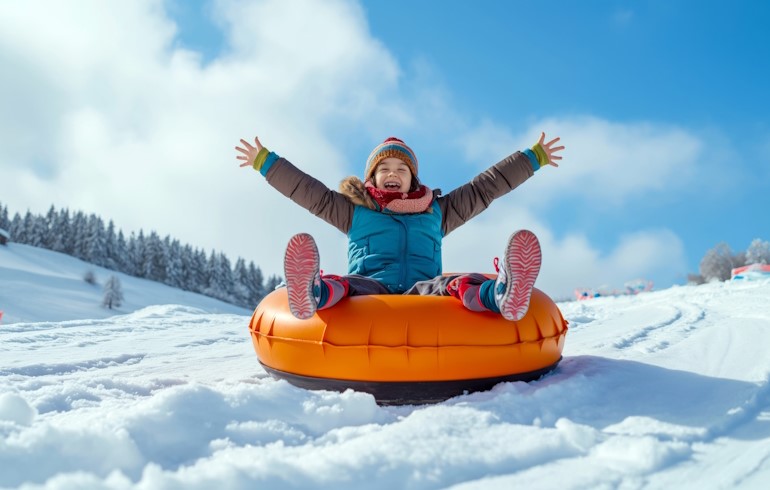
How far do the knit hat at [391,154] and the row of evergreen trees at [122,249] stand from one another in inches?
1490

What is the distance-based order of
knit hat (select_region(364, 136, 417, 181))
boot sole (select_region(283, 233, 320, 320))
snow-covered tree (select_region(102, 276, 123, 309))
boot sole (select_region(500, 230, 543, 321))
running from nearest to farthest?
boot sole (select_region(500, 230, 543, 321)), boot sole (select_region(283, 233, 320, 320)), knit hat (select_region(364, 136, 417, 181)), snow-covered tree (select_region(102, 276, 123, 309))

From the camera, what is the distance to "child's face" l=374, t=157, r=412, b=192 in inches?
141

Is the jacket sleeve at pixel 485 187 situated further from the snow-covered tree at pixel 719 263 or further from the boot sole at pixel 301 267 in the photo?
the snow-covered tree at pixel 719 263

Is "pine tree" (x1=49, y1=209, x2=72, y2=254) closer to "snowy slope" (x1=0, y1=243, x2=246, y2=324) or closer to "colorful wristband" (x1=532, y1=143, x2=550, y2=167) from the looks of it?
"snowy slope" (x1=0, y1=243, x2=246, y2=324)

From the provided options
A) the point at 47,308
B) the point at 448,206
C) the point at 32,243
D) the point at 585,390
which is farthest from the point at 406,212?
the point at 32,243

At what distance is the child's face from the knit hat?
0.10 feet

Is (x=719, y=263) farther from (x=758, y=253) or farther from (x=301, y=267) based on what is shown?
(x=301, y=267)

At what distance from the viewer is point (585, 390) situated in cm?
224

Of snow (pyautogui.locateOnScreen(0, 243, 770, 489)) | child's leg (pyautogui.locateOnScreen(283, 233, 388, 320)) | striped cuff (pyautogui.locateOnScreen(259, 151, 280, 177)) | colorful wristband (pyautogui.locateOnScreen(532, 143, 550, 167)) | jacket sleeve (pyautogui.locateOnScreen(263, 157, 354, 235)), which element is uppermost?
colorful wristband (pyautogui.locateOnScreen(532, 143, 550, 167))

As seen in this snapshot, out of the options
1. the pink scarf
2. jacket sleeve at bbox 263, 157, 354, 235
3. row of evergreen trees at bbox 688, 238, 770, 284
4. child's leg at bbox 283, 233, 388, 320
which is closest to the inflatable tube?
child's leg at bbox 283, 233, 388, 320

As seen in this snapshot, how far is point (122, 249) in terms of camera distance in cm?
4006

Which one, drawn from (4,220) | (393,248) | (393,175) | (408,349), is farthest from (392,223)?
(4,220)

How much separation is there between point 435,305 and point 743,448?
129 centimetres

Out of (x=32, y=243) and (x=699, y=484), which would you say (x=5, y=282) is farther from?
(x=699, y=484)
